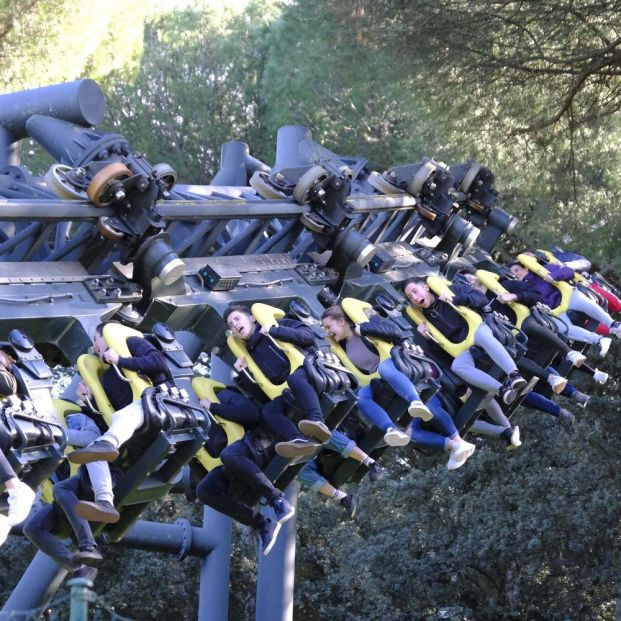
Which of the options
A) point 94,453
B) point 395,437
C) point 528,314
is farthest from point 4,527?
point 528,314

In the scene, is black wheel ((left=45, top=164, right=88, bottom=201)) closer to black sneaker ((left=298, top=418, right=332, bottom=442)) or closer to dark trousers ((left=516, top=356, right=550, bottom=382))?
black sneaker ((left=298, top=418, right=332, bottom=442))

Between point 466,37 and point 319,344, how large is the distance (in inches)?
165

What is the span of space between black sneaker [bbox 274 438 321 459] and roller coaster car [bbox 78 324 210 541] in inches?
22.2

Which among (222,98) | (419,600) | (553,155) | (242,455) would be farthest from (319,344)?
(222,98)

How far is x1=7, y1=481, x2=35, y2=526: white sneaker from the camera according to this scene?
18.5ft

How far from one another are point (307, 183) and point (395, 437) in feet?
6.36

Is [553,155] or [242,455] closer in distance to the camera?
[242,455]

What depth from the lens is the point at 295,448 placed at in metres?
7.32

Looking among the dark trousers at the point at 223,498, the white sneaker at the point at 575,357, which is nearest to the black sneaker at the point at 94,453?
the dark trousers at the point at 223,498

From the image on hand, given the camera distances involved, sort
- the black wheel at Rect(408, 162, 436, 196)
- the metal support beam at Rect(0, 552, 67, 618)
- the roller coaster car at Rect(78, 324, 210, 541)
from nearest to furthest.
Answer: the roller coaster car at Rect(78, 324, 210, 541)
the metal support beam at Rect(0, 552, 67, 618)
the black wheel at Rect(408, 162, 436, 196)

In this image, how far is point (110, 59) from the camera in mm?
15352

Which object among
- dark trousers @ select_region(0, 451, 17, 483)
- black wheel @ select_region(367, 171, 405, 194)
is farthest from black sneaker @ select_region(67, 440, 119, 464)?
black wheel @ select_region(367, 171, 405, 194)

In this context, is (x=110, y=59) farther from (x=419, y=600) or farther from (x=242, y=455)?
(x=242, y=455)

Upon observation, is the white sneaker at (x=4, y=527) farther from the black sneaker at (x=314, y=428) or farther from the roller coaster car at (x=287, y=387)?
the roller coaster car at (x=287, y=387)
